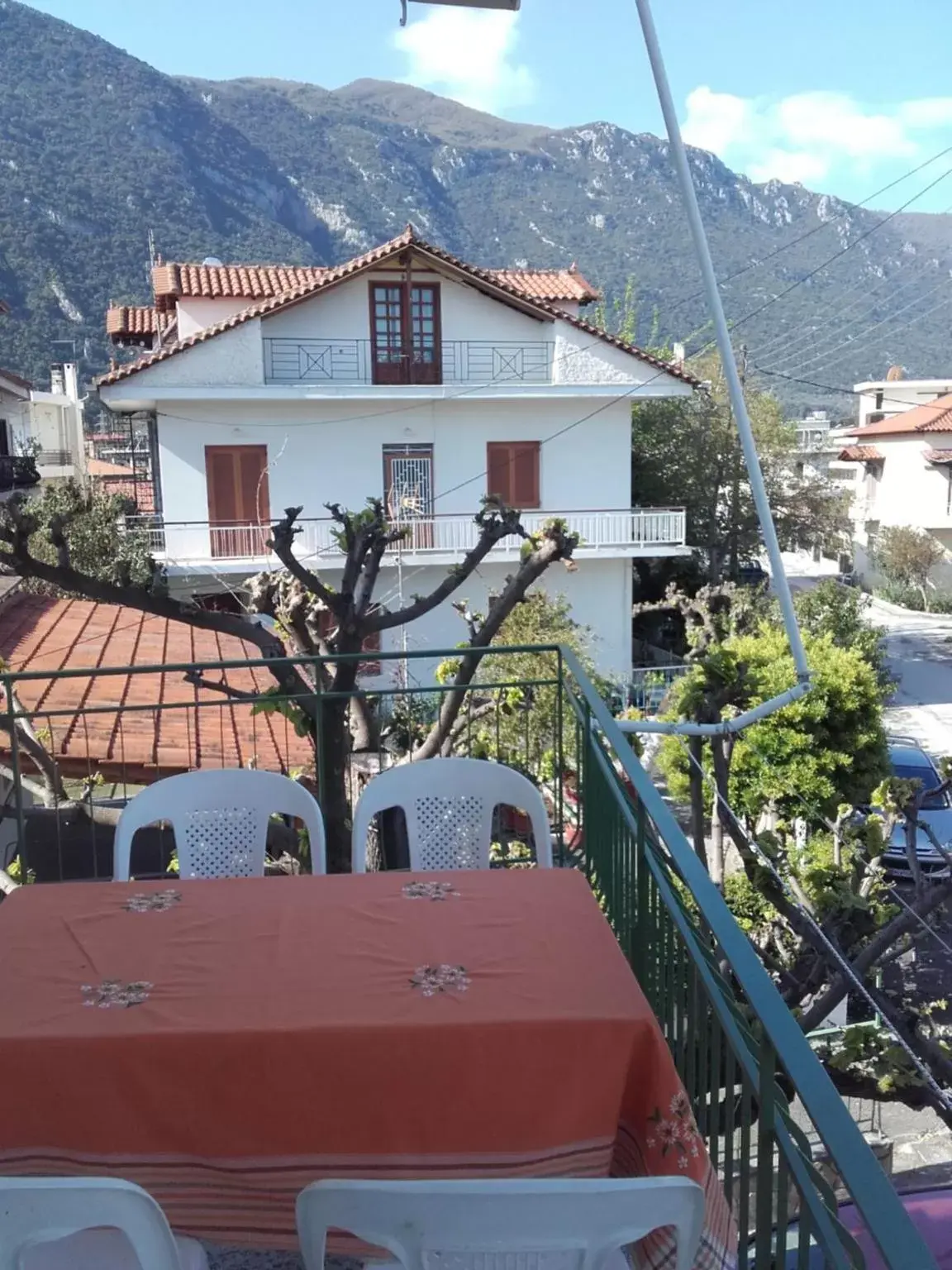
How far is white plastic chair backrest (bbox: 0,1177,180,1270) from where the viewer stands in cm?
136

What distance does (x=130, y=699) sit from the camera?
728cm

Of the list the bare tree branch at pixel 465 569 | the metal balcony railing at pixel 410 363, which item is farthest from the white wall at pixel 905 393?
the bare tree branch at pixel 465 569

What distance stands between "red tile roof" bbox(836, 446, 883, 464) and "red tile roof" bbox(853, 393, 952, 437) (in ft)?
1.80

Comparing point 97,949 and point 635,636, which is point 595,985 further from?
point 635,636

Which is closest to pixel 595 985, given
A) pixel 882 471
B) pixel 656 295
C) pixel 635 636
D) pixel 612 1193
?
pixel 612 1193

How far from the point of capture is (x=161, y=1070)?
184 centimetres

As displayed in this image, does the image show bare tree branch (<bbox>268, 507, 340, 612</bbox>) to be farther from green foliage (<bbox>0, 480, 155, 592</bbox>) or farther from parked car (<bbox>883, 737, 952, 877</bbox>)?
green foliage (<bbox>0, 480, 155, 592</bbox>)

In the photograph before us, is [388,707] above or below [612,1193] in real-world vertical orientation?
below

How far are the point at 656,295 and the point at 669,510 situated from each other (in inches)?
1718

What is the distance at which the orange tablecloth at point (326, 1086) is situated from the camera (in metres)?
1.79

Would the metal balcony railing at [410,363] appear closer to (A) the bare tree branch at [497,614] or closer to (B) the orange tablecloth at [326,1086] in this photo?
(A) the bare tree branch at [497,614]

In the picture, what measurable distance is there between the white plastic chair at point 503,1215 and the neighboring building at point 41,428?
2031cm

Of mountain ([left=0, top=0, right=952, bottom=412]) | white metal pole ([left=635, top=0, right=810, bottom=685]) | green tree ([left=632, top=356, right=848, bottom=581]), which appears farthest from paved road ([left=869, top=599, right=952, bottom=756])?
mountain ([left=0, top=0, right=952, bottom=412])

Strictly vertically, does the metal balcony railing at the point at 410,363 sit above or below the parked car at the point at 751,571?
above
